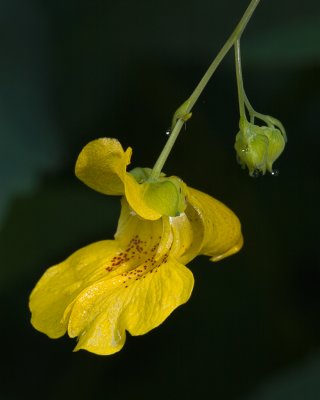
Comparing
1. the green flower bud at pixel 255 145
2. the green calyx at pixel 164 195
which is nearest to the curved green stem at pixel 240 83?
the green flower bud at pixel 255 145

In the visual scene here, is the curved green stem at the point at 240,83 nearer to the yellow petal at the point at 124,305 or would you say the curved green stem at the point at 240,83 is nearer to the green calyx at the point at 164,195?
the green calyx at the point at 164,195

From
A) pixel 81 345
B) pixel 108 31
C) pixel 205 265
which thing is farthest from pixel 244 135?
pixel 108 31

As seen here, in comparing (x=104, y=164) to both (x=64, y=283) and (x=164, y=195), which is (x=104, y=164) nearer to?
(x=164, y=195)

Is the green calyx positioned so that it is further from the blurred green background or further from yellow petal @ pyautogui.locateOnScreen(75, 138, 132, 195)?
the blurred green background

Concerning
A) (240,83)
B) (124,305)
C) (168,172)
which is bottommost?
(168,172)

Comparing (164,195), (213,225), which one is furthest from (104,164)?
(213,225)
